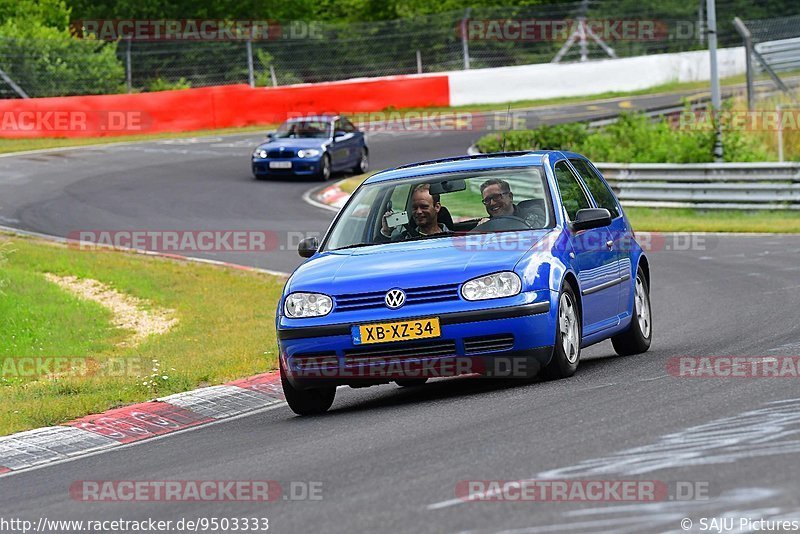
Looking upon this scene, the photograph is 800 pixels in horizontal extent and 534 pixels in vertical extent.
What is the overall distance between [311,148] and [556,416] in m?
25.3

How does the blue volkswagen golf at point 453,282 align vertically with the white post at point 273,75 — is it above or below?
above

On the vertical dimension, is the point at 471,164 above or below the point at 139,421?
above

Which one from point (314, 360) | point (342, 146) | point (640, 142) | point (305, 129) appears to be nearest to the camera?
point (314, 360)

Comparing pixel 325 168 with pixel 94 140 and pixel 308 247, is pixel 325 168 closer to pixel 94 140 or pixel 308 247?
pixel 94 140

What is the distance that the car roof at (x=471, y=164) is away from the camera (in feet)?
34.2

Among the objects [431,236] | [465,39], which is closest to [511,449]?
[431,236]

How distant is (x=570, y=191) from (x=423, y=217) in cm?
116

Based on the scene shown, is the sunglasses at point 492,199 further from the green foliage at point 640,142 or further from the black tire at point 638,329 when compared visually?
the green foliage at point 640,142

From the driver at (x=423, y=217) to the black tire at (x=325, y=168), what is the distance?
22589mm

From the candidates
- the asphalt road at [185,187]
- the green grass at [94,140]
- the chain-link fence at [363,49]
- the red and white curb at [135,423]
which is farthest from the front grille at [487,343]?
the chain-link fence at [363,49]

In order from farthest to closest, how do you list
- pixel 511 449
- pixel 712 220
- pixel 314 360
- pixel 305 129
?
pixel 305 129 → pixel 712 220 → pixel 314 360 → pixel 511 449

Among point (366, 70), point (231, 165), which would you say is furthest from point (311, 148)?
point (366, 70)

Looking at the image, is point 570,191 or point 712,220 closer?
point 570,191

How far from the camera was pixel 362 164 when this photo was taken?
1362 inches
